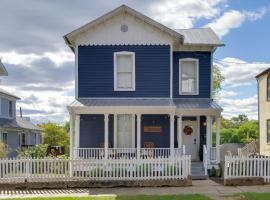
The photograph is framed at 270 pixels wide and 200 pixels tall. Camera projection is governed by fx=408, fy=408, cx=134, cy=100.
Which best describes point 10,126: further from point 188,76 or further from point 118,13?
point 188,76

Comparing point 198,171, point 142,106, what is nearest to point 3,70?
point 142,106

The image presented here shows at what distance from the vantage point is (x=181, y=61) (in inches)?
802

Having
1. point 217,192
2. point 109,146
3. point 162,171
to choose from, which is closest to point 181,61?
point 109,146

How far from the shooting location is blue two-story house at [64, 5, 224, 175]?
730 inches

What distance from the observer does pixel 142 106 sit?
18094mm

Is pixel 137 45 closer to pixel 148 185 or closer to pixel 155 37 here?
pixel 155 37

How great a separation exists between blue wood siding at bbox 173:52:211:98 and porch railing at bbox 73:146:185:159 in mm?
3019

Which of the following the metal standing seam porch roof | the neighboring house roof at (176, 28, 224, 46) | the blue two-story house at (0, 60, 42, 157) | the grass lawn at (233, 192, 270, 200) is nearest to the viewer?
the grass lawn at (233, 192, 270, 200)

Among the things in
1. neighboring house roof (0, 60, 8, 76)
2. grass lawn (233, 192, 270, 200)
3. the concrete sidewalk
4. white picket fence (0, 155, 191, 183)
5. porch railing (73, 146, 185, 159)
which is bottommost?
the concrete sidewalk

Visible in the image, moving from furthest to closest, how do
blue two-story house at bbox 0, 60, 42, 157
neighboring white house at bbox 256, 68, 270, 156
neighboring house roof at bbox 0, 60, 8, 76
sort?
blue two-story house at bbox 0, 60, 42, 157, neighboring white house at bbox 256, 68, 270, 156, neighboring house roof at bbox 0, 60, 8, 76

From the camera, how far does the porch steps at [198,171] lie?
691 inches

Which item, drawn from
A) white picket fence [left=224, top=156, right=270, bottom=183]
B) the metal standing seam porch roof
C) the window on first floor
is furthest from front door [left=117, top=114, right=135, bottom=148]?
the window on first floor

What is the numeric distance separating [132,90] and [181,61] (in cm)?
311

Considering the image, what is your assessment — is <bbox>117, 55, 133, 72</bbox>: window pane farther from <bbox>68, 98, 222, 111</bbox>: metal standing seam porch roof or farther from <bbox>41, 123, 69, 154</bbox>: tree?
<bbox>41, 123, 69, 154</bbox>: tree
